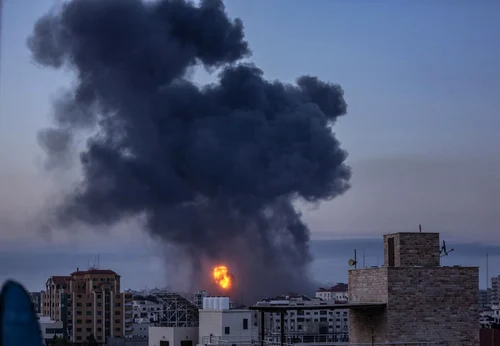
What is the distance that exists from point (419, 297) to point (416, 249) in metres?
1.14

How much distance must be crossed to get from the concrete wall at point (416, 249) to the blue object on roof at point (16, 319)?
64.7 ft

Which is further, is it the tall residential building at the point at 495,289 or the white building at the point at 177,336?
the tall residential building at the point at 495,289

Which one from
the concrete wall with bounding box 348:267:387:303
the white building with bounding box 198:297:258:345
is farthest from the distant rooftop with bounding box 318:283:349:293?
the concrete wall with bounding box 348:267:387:303

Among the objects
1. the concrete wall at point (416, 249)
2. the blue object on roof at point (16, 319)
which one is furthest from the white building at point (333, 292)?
the blue object on roof at point (16, 319)

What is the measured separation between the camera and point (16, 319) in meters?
2.15

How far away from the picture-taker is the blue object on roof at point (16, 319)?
212 cm

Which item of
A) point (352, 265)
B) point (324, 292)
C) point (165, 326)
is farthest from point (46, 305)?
point (352, 265)

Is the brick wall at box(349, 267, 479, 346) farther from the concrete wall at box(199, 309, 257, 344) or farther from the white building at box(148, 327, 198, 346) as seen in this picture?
the white building at box(148, 327, 198, 346)

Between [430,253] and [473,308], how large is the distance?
1.71m

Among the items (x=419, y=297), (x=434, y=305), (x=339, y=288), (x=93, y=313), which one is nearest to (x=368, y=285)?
(x=419, y=297)

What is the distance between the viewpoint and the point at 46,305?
94625 millimetres

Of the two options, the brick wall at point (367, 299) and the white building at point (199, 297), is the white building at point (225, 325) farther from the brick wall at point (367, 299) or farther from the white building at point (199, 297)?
the white building at point (199, 297)

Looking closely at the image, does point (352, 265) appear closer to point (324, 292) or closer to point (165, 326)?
point (165, 326)

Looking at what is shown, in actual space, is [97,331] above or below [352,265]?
below
